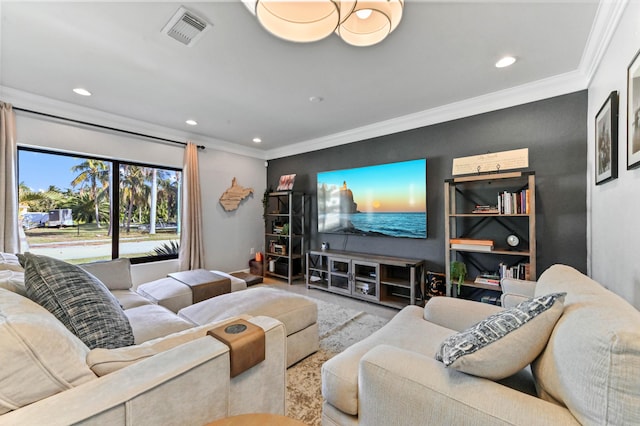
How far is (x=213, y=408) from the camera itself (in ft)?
2.86

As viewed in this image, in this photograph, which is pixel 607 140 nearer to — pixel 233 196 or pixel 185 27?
pixel 185 27

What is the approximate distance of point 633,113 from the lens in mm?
1322

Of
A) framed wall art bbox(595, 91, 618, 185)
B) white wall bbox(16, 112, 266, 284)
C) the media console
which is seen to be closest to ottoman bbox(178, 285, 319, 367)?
the media console

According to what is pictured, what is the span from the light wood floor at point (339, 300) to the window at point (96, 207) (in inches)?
75.7

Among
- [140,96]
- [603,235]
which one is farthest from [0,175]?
[603,235]

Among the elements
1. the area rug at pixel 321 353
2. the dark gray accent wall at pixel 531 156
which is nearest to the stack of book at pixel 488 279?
the dark gray accent wall at pixel 531 156

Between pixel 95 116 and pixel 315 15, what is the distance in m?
3.40

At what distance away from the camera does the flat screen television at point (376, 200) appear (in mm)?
A: 3305

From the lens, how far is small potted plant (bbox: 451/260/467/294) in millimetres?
2723

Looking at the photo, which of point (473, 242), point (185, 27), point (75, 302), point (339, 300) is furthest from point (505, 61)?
point (75, 302)

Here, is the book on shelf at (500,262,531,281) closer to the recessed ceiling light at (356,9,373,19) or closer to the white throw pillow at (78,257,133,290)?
the recessed ceiling light at (356,9,373,19)

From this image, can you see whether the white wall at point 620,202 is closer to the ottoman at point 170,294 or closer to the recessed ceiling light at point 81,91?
the ottoman at point 170,294

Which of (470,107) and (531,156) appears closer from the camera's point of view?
(531,156)

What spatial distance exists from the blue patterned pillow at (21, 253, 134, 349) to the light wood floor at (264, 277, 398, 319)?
253 cm
